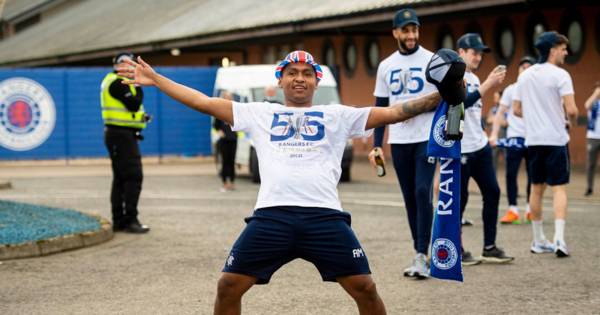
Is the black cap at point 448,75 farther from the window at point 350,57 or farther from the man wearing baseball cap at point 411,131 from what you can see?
the window at point 350,57

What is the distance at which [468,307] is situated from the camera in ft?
24.2

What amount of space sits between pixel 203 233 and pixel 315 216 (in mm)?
6302

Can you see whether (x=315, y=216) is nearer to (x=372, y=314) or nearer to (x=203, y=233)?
(x=372, y=314)

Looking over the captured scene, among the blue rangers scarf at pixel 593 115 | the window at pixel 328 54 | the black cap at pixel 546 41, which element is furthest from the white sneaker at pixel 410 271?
the window at pixel 328 54

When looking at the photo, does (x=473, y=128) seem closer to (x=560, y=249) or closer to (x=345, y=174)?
(x=560, y=249)

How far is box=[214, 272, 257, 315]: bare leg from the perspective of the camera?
5496 mm

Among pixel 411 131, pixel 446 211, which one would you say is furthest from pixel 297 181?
pixel 411 131

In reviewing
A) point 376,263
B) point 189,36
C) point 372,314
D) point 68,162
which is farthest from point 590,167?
point 189,36

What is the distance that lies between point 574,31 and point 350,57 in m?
8.94

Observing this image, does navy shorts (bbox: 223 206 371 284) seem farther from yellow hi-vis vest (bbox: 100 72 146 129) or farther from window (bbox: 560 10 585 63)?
window (bbox: 560 10 585 63)

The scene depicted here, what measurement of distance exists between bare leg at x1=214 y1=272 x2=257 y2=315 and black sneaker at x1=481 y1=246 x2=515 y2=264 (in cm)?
412

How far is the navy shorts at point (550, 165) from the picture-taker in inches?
381

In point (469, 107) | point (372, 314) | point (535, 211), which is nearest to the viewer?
point (372, 314)

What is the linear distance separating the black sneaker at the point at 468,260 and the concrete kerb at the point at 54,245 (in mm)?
3565
